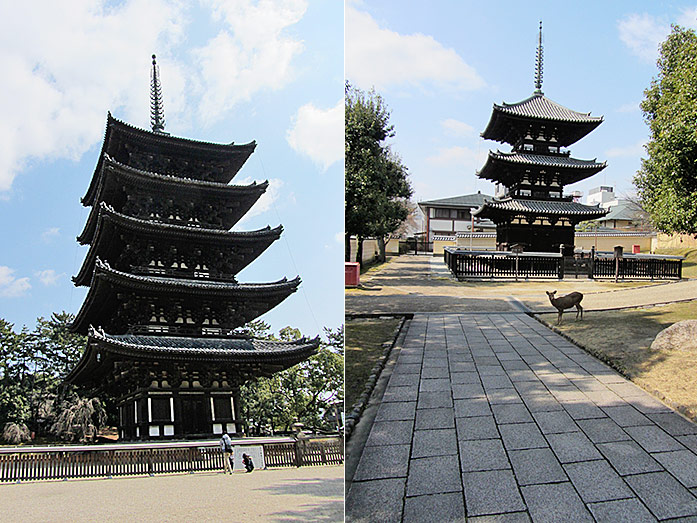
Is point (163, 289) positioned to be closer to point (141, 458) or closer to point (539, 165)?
point (141, 458)

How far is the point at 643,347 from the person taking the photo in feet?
11.0

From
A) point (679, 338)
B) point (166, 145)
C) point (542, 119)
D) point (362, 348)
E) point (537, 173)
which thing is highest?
point (542, 119)

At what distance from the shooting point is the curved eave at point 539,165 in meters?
10.9

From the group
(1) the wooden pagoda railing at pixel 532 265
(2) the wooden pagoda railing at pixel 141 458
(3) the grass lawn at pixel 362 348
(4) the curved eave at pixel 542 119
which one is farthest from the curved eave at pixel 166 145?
(4) the curved eave at pixel 542 119

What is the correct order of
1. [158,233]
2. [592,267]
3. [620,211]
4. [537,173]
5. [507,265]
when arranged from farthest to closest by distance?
[537,173]
[507,265]
[592,267]
[620,211]
[158,233]

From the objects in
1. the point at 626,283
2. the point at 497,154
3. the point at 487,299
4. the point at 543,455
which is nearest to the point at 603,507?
the point at 543,455

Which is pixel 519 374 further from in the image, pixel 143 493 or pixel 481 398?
pixel 143 493

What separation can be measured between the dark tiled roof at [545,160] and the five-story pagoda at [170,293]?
250 inches

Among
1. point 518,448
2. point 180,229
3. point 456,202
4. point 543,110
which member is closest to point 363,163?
point 180,229

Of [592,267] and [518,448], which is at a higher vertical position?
[592,267]

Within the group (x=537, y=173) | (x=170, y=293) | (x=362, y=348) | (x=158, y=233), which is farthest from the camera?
(x=537, y=173)

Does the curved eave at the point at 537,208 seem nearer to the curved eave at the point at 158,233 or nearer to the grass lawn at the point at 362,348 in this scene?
the curved eave at the point at 158,233

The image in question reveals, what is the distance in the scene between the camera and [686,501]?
140cm

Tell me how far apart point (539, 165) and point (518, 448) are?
10282mm
